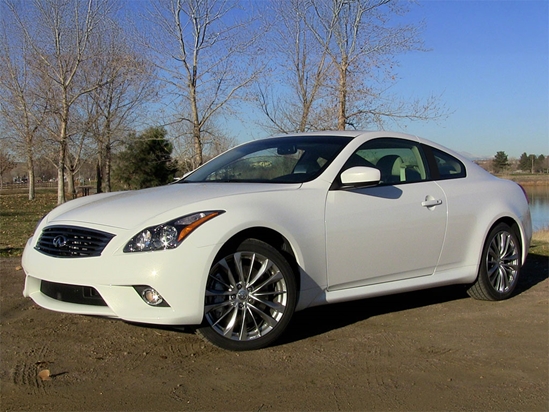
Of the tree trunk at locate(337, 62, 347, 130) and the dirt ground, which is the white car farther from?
the tree trunk at locate(337, 62, 347, 130)

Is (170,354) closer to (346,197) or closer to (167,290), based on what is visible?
(167,290)

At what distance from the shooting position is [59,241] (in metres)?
3.95

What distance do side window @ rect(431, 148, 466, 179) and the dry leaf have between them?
3.62 m

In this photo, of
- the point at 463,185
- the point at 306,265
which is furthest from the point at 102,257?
the point at 463,185

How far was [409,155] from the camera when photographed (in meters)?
5.31

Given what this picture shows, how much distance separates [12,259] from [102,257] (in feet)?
15.6

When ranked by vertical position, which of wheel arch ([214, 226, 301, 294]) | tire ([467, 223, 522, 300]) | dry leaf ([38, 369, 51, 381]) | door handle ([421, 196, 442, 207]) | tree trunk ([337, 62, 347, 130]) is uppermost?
tree trunk ([337, 62, 347, 130])


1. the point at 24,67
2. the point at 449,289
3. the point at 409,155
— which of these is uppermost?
the point at 24,67

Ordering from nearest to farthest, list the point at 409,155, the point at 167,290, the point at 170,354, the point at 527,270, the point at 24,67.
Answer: the point at 167,290 < the point at 170,354 < the point at 409,155 < the point at 527,270 < the point at 24,67

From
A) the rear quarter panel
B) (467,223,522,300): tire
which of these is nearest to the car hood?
the rear quarter panel

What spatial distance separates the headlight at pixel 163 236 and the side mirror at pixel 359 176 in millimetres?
1259

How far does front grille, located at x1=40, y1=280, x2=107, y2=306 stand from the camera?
376cm

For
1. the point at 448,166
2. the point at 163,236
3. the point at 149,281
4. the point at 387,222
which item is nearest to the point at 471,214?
the point at 448,166

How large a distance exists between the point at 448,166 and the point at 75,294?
11.4 feet
